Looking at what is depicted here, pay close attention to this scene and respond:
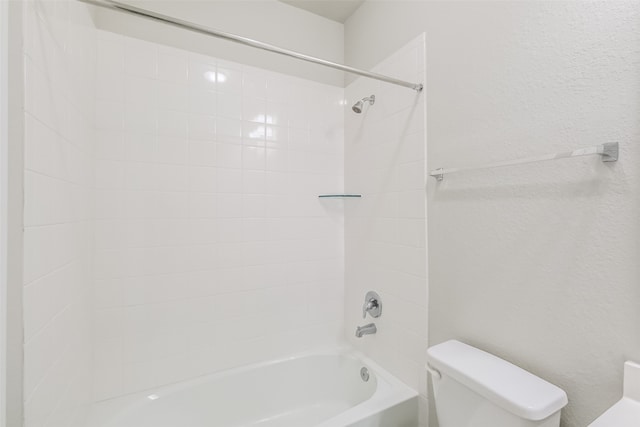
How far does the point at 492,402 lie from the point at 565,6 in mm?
1178

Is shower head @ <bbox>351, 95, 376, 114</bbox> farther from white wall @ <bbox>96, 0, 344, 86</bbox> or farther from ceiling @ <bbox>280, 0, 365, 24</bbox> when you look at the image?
ceiling @ <bbox>280, 0, 365, 24</bbox>

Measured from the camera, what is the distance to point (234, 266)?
5.19 feet

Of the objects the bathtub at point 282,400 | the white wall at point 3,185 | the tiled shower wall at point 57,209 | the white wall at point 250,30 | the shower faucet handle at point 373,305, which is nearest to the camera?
the white wall at point 3,185

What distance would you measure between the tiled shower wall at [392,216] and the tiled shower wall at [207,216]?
164mm

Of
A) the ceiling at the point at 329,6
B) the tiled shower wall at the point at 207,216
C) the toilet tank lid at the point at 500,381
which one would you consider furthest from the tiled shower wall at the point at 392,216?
the ceiling at the point at 329,6

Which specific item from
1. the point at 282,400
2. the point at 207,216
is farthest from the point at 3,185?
the point at 282,400

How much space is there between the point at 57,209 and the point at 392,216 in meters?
1.35

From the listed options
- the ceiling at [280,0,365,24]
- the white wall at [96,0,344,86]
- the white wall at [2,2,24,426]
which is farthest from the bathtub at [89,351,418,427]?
the ceiling at [280,0,365,24]

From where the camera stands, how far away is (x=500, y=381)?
836 mm

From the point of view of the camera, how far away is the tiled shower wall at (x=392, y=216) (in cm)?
132

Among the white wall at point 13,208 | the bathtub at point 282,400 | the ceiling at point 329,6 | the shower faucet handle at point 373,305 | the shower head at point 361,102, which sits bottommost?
the bathtub at point 282,400

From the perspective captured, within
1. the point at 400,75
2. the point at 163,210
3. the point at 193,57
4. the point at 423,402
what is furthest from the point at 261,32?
the point at 423,402

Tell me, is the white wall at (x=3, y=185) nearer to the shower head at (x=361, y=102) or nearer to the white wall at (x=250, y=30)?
the white wall at (x=250, y=30)

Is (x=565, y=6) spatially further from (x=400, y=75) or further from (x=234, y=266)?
(x=234, y=266)
